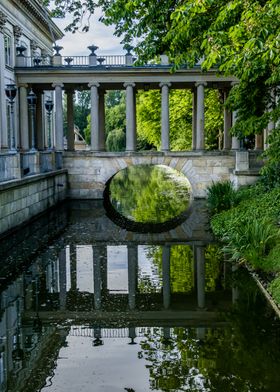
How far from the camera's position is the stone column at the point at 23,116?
3119 cm

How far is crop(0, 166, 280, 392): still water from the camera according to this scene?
23.6 feet

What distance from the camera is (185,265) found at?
14.0 meters

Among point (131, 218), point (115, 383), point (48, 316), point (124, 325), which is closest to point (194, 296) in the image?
point (124, 325)

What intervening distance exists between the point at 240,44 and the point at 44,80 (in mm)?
22079

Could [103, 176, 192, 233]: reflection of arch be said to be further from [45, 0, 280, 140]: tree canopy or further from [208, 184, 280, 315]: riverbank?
[45, 0, 280, 140]: tree canopy

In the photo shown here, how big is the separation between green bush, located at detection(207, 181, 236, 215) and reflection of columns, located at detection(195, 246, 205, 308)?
5.40 m

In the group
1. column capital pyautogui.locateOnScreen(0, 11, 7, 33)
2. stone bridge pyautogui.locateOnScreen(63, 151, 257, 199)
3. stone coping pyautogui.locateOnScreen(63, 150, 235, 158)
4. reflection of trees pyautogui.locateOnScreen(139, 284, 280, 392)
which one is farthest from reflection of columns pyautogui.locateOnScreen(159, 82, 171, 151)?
reflection of trees pyautogui.locateOnScreen(139, 284, 280, 392)

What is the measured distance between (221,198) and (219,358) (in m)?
14.9

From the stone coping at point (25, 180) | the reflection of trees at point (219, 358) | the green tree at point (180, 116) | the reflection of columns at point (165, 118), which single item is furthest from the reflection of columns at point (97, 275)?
the green tree at point (180, 116)

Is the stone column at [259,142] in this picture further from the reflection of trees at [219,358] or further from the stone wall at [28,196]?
the reflection of trees at [219,358]

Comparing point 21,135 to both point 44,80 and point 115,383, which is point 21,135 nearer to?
point 44,80

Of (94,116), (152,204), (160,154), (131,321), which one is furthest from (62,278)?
(94,116)

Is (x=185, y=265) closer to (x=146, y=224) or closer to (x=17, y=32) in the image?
(x=146, y=224)

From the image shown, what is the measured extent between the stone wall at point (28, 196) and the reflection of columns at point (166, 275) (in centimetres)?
518
